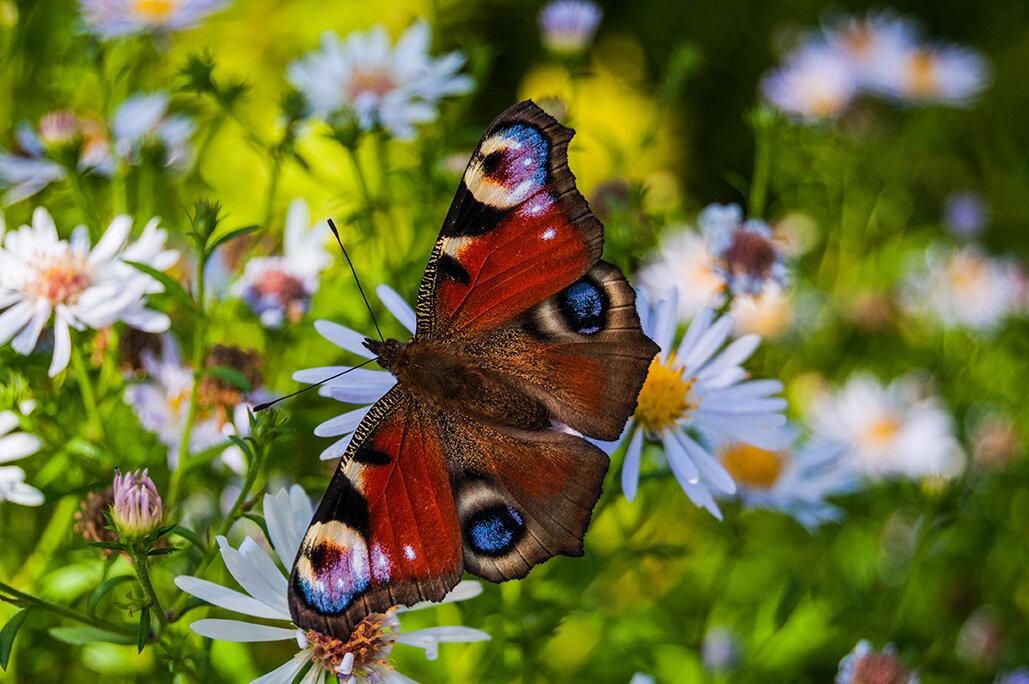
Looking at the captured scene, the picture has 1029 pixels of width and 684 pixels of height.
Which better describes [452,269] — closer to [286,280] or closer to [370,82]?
[286,280]

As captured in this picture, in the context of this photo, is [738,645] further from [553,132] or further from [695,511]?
[553,132]

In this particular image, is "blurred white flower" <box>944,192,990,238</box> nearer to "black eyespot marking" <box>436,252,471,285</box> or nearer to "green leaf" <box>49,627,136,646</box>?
"black eyespot marking" <box>436,252,471,285</box>

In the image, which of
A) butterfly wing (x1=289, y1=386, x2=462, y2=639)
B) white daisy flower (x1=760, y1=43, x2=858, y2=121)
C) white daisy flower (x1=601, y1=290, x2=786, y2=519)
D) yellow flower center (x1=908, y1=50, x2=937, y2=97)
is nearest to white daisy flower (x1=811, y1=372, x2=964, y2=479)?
white daisy flower (x1=760, y1=43, x2=858, y2=121)

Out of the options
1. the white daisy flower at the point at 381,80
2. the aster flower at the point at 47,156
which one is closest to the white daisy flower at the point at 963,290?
the white daisy flower at the point at 381,80

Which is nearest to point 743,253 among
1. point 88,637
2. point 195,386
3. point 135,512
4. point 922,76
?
point 195,386

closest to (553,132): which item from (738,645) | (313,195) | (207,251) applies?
(207,251)

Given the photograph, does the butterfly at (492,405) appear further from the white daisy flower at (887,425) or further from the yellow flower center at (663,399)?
the white daisy flower at (887,425)
